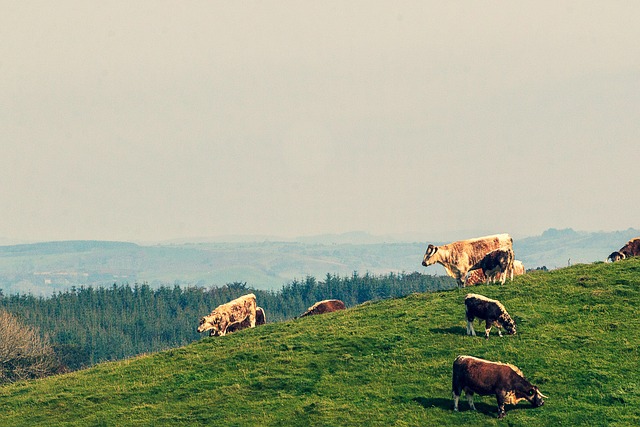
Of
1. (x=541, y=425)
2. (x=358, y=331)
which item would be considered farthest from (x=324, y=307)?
(x=541, y=425)

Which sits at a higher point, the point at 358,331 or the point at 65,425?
the point at 358,331

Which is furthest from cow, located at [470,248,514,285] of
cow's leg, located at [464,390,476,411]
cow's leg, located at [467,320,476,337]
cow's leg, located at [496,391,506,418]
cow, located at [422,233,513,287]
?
cow's leg, located at [496,391,506,418]

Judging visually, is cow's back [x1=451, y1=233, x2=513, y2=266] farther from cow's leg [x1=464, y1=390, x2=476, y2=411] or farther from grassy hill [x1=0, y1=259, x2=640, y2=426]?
cow's leg [x1=464, y1=390, x2=476, y2=411]

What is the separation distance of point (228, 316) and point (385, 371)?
75.9ft

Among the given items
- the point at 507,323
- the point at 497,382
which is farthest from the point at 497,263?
the point at 497,382

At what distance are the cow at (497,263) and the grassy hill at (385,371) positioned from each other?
1129 mm

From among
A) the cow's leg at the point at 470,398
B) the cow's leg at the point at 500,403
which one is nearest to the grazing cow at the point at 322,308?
the cow's leg at the point at 470,398

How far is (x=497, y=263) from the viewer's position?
42094 millimetres

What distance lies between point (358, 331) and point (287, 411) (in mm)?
8992

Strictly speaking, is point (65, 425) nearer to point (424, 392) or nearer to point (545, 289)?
point (424, 392)

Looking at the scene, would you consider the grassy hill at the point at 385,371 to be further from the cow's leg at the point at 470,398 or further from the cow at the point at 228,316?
the cow at the point at 228,316

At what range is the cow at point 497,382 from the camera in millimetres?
27156

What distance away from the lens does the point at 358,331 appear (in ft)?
125

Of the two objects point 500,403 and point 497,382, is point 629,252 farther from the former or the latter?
point 500,403
